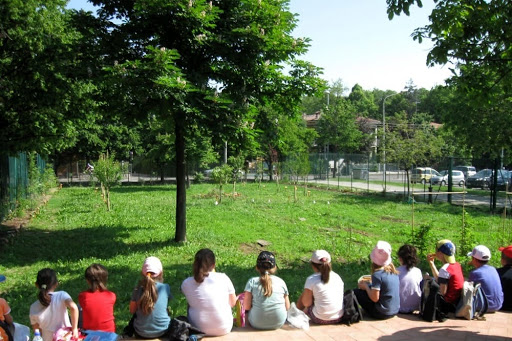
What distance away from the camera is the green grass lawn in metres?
8.04

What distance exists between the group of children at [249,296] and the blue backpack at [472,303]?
10 centimetres

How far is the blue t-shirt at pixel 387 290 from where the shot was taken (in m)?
5.38

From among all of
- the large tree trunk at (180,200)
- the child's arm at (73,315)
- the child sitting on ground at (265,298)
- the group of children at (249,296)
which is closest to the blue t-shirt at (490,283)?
the group of children at (249,296)

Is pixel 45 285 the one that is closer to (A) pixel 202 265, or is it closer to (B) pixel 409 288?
(A) pixel 202 265

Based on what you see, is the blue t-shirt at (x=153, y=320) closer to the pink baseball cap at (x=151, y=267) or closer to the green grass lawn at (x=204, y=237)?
the pink baseball cap at (x=151, y=267)

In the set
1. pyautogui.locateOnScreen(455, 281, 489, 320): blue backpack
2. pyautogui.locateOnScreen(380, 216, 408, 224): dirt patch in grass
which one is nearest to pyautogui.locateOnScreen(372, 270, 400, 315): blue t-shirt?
pyautogui.locateOnScreen(455, 281, 489, 320): blue backpack

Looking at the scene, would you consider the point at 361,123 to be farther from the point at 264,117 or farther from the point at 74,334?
the point at 74,334

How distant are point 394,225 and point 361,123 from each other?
53.1 meters

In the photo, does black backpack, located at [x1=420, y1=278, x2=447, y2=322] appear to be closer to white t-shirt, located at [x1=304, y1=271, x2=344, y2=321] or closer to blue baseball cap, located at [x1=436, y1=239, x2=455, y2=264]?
blue baseball cap, located at [x1=436, y1=239, x2=455, y2=264]

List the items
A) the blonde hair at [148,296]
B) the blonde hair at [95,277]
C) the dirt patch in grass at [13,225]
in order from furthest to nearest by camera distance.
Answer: the dirt patch in grass at [13,225] < the blonde hair at [148,296] < the blonde hair at [95,277]

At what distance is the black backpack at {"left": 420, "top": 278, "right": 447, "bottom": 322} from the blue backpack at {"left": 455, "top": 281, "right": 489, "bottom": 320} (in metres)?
0.26

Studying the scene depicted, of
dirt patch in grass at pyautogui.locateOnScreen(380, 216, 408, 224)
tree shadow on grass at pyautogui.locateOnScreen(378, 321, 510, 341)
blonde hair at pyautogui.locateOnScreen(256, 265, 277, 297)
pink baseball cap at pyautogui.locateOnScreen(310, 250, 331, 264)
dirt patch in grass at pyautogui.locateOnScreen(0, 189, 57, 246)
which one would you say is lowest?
tree shadow on grass at pyautogui.locateOnScreen(378, 321, 510, 341)

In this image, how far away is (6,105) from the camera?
36.1 ft

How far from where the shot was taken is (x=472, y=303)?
18.5 feet
